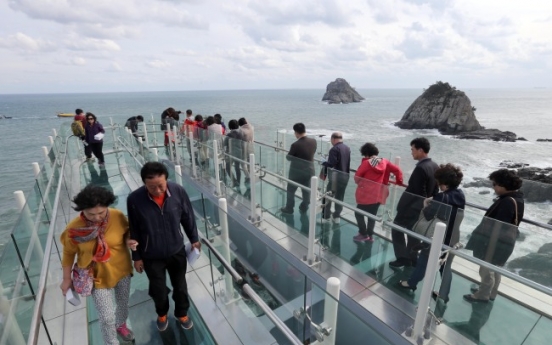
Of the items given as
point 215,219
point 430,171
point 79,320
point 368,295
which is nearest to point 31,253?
point 79,320

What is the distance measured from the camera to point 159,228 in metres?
2.41

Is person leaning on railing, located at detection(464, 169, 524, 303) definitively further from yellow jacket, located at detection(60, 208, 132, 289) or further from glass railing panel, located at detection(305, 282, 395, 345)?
yellow jacket, located at detection(60, 208, 132, 289)

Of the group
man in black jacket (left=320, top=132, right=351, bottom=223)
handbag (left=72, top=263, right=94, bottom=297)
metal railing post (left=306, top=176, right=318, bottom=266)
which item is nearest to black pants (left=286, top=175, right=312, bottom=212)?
man in black jacket (left=320, top=132, right=351, bottom=223)

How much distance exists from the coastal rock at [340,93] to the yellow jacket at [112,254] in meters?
137

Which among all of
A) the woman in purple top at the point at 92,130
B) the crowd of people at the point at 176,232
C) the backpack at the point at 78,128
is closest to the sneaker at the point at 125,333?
the crowd of people at the point at 176,232

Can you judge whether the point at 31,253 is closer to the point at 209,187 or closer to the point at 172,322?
the point at 172,322

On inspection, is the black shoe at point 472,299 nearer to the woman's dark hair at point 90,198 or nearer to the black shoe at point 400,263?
the black shoe at point 400,263

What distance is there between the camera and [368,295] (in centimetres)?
381

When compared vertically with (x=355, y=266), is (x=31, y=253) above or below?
above

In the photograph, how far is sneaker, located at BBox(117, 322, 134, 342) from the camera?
267 cm

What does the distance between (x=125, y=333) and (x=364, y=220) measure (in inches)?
121

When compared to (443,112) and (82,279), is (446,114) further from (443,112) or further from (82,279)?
(82,279)

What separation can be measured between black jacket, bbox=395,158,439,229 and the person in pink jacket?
0.28 meters

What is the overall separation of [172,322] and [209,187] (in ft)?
16.6
